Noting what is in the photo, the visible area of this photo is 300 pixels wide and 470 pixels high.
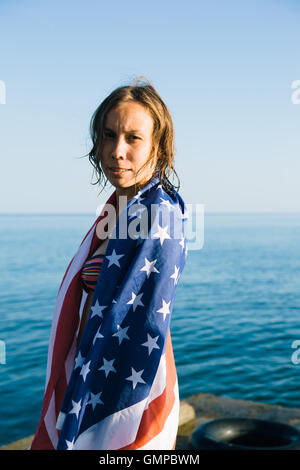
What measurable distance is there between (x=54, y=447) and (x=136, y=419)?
45cm

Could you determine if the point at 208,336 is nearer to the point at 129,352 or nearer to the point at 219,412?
the point at 219,412

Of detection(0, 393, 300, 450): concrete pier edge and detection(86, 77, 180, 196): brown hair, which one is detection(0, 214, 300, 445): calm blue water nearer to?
detection(0, 393, 300, 450): concrete pier edge

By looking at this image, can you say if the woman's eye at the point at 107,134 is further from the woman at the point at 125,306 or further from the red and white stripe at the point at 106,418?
the red and white stripe at the point at 106,418

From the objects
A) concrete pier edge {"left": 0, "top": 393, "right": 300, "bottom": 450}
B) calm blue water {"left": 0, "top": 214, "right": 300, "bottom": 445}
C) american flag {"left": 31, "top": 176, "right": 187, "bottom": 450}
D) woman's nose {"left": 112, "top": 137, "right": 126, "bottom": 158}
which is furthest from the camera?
calm blue water {"left": 0, "top": 214, "right": 300, "bottom": 445}

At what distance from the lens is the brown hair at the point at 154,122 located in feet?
7.39

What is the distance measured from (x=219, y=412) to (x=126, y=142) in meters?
5.82

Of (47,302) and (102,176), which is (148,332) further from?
(47,302)

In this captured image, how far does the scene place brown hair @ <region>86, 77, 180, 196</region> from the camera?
7.39 feet

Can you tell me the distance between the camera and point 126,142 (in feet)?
7.23

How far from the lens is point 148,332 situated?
6.18ft

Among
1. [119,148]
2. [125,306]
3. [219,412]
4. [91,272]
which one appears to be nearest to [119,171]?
[119,148]

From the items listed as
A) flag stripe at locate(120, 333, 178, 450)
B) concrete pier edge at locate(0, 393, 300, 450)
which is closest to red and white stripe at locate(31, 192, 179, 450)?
flag stripe at locate(120, 333, 178, 450)
